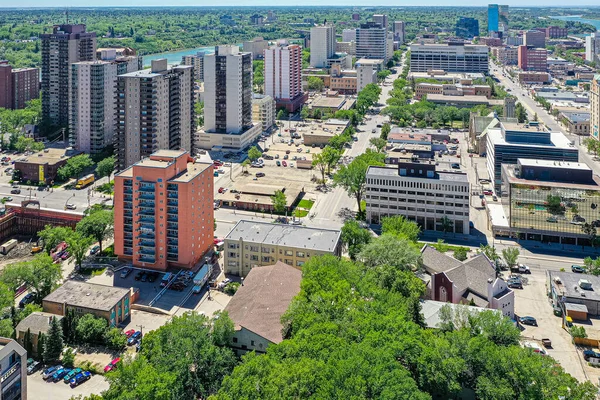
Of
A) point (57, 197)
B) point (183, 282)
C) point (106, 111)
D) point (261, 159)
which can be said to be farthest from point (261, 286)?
point (106, 111)

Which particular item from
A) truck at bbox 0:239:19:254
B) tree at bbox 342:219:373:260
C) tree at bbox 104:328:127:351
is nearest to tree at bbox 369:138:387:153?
tree at bbox 342:219:373:260

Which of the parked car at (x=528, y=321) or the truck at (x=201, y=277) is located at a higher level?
the truck at (x=201, y=277)

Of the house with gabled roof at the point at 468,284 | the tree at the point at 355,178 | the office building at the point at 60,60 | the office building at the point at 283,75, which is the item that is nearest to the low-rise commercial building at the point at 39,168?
the office building at the point at 60,60

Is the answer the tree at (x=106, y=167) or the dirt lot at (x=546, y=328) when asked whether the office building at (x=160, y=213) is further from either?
the dirt lot at (x=546, y=328)

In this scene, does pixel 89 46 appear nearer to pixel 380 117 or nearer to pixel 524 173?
pixel 380 117

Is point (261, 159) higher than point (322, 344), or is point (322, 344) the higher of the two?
point (261, 159)

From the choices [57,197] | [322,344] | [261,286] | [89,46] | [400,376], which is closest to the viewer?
[400,376]

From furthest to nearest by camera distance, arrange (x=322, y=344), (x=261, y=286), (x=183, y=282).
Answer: (x=183, y=282)
(x=261, y=286)
(x=322, y=344)
